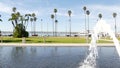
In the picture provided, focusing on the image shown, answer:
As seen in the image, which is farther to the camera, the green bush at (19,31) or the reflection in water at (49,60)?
the green bush at (19,31)

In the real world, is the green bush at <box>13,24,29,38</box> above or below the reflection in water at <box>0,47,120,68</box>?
above

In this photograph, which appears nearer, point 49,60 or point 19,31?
point 49,60

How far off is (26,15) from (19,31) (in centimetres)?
1574

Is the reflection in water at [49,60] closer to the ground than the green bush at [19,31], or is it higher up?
closer to the ground

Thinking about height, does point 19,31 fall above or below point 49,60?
above

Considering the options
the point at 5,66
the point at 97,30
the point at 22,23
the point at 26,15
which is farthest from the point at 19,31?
the point at 97,30

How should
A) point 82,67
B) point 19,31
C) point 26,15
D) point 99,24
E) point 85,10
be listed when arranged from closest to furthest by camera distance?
point 99,24, point 82,67, point 19,31, point 26,15, point 85,10

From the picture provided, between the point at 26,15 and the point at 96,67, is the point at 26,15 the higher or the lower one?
the higher one

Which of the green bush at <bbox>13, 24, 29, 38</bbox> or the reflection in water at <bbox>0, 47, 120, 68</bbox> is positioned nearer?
the reflection in water at <bbox>0, 47, 120, 68</bbox>

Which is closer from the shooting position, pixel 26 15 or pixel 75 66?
pixel 75 66

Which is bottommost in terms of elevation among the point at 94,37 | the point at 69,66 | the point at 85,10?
the point at 69,66

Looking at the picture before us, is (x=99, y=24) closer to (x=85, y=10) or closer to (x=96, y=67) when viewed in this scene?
(x=96, y=67)

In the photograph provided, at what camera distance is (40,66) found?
24.0 m

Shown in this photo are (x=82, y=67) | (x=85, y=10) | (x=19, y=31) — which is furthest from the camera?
(x=85, y=10)
